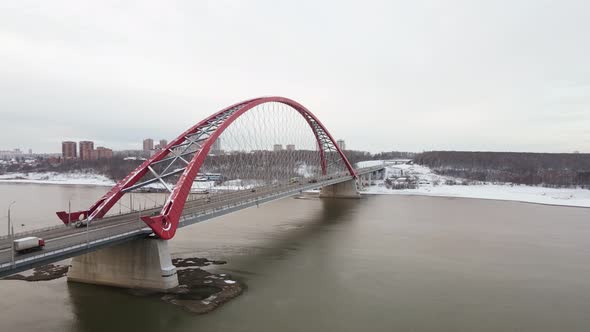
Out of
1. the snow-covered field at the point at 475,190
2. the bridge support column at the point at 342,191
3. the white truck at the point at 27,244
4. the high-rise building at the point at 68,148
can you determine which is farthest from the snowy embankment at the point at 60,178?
the white truck at the point at 27,244

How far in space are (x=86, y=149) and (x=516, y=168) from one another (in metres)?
110

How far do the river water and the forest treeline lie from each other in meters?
32.2

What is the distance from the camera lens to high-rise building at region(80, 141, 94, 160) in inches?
4358

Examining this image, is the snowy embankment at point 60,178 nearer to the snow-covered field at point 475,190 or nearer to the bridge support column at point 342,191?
the snow-covered field at point 475,190

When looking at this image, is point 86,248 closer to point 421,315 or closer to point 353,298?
point 353,298

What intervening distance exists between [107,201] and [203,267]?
161 inches

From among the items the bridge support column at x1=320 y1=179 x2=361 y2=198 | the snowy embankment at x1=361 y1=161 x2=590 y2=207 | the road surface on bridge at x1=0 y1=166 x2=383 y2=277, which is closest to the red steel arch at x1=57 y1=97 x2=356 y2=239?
the road surface on bridge at x1=0 y1=166 x2=383 y2=277

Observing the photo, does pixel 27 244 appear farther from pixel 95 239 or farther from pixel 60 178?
pixel 60 178

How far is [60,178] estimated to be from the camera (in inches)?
2596

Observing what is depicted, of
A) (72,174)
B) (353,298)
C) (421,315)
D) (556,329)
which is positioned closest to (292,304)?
(353,298)

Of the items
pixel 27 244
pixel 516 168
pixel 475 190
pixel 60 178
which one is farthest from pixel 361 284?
pixel 60 178

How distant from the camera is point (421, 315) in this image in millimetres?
10336

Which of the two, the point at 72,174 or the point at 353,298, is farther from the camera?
the point at 72,174

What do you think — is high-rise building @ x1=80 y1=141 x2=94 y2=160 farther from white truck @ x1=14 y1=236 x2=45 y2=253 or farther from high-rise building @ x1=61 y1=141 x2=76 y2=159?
white truck @ x1=14 y1=236 x2=45 y2=253
